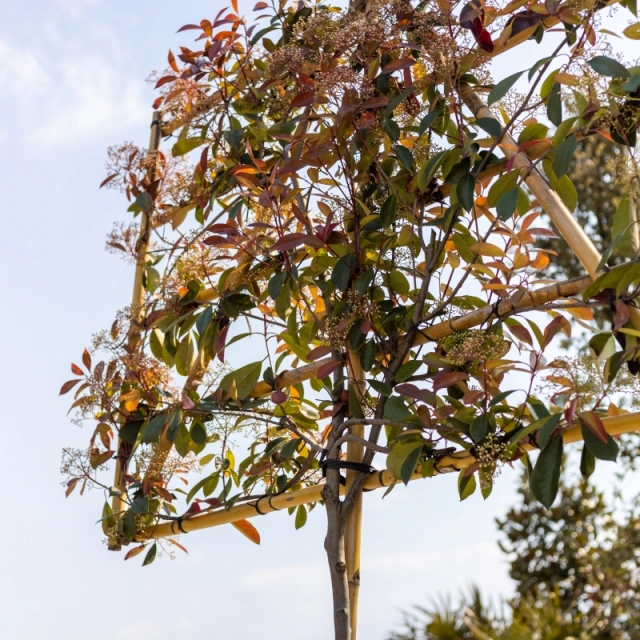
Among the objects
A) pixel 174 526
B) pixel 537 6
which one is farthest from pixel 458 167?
pixel 174 526

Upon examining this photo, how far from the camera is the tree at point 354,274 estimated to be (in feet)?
3.59

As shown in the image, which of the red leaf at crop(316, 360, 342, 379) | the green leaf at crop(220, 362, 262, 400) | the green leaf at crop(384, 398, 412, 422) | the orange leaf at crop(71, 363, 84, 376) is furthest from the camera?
the orange leaf at crop(71, 363, 84, 376)

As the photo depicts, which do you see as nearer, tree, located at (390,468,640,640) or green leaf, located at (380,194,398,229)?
green leaf, located at (380,194,398,229)

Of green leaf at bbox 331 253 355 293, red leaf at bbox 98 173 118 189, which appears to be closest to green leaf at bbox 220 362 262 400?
green leaf at bbox 331 253 355 293

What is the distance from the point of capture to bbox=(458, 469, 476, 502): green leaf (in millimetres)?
1129

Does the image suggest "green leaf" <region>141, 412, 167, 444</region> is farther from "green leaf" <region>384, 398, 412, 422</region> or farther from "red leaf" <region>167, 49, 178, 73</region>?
"red leaf" <region>167, 49, 178, 73</region>

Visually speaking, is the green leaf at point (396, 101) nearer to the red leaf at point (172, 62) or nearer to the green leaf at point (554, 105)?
the green leaf at point (554, 105)

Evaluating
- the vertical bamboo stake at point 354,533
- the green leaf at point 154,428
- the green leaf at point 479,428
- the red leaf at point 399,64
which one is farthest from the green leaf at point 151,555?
the red leaf at point 399,64

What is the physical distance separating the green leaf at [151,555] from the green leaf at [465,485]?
76cm

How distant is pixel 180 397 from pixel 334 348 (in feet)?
1.53

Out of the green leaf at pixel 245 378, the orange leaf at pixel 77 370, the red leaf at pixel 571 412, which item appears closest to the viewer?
the red leaf at pixel 571 412

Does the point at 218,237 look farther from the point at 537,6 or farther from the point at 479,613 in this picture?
the point at 479,613

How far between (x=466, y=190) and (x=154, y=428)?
2.46 ft

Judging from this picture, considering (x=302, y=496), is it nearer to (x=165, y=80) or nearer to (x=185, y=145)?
(x=185, y=145)
